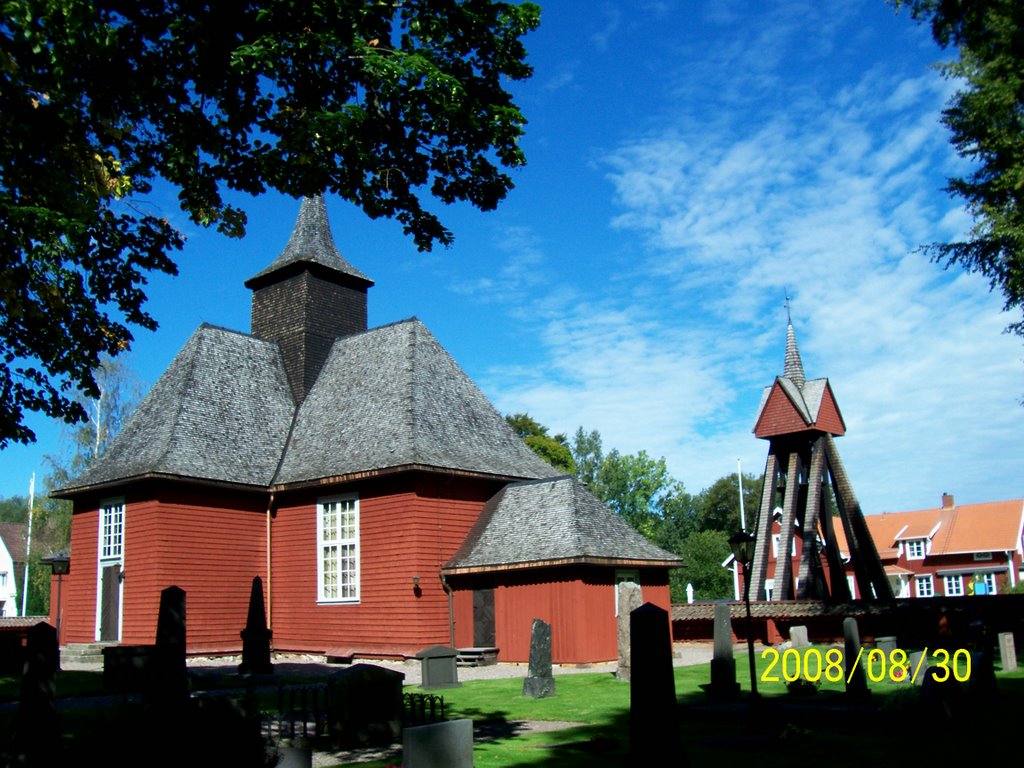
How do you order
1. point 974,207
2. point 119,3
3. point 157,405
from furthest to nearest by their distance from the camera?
point 157,405 < point 974,207 < point 119,3

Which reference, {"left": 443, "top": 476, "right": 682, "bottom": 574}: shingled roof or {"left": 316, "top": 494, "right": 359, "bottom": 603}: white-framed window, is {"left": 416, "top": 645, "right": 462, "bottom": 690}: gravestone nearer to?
{"left": 443, "top": 476, "right": 682, "bottom": 574}: shingled roof

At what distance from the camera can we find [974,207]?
23.0 meters

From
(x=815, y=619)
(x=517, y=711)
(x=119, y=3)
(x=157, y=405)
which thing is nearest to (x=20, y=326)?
(x=119, y=3)

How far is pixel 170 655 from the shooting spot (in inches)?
425

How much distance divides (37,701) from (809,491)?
2447cm

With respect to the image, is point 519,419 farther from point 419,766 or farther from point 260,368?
point 419,766

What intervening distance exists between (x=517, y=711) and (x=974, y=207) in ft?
57.0

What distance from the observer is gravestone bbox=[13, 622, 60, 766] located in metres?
9.42

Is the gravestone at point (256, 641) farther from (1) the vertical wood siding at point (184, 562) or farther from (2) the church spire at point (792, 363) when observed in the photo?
(2) the church spire at point (792, 363)

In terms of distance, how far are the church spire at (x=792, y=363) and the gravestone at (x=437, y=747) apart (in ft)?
81.4

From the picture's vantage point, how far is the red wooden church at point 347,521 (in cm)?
2333

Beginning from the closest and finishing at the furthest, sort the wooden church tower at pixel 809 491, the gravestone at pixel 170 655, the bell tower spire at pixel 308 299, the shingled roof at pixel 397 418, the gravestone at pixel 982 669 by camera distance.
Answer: the gravestone at pixel 170 655 → the gravestone at pixel 982 669 → the shingled roof at pixel 397 418 → the wooden church tower at pixel 809 491 → the bell tower spire at pixel 308 299

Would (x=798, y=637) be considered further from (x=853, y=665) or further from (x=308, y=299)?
(x=308, y=299)

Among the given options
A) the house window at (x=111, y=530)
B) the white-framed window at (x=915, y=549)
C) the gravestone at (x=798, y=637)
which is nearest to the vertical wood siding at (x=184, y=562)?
the house window at (x=111, y=530)
